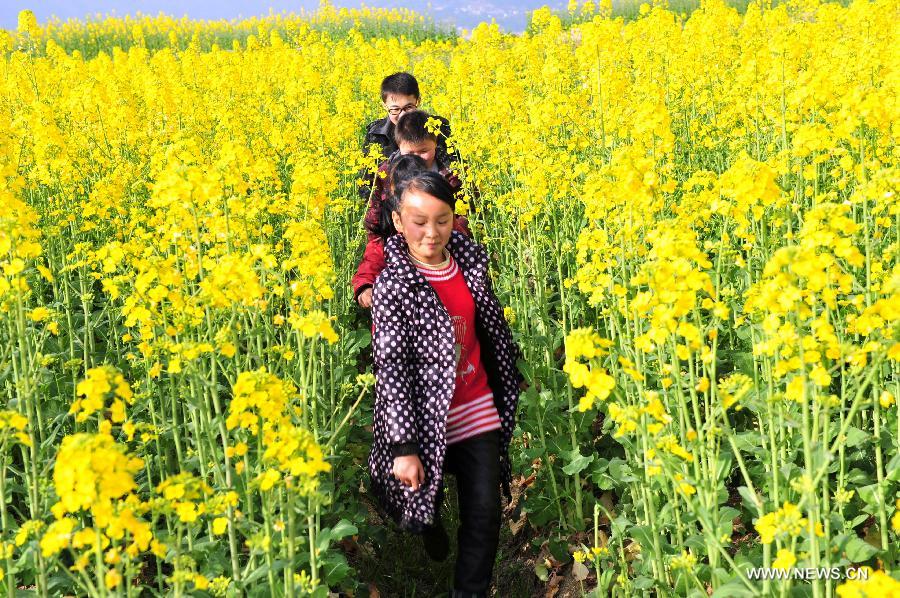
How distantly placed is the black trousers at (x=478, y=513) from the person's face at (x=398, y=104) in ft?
9.08

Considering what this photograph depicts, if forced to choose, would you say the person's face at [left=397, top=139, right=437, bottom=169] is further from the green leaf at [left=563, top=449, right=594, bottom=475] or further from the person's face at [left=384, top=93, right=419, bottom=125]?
the green leaf at [left=563, top=449, right=594, bottom=475]

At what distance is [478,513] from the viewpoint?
3098 mm

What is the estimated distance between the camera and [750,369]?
3.33 meters

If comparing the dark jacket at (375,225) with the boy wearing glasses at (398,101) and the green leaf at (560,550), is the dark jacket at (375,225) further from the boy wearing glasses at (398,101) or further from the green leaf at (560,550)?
the green leaf at (560,550)

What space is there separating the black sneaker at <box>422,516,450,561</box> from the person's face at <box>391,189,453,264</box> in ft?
3.74

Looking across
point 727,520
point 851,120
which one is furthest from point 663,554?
point 851,120

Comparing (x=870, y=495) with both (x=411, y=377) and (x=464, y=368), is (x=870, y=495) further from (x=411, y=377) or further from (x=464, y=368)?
(x=411, y=377)

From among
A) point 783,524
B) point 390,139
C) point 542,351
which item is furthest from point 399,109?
point 783,524

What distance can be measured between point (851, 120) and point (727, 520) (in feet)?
5.09

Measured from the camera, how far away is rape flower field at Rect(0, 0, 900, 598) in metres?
2.01

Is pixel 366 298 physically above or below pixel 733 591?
above

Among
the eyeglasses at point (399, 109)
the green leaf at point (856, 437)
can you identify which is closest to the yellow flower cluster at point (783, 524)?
the green leaf at point (856, 437)

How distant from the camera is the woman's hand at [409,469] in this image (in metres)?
2.87

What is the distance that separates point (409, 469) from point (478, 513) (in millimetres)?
407
